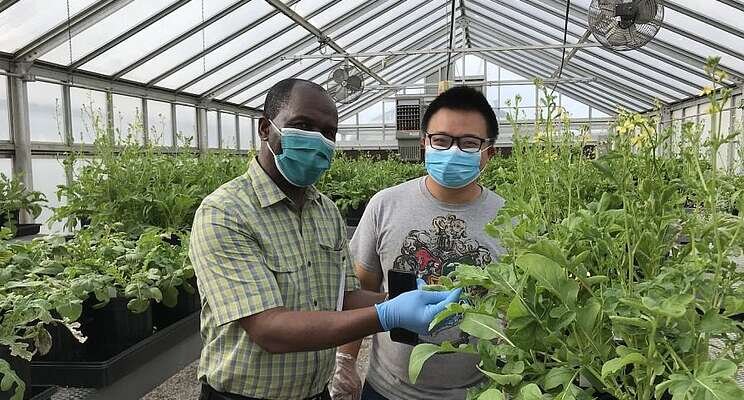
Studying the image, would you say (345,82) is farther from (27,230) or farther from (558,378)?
(558,378)

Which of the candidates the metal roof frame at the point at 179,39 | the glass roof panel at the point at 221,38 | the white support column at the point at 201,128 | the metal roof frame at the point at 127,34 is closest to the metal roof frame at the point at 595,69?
the glass roof panel at the point at 221,38

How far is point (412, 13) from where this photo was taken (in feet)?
33.7

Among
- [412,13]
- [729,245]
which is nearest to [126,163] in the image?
[729,245]

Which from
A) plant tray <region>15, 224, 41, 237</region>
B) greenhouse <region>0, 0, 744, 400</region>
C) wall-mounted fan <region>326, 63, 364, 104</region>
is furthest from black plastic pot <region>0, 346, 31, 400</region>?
wall-mounted fan <region>326, 63, 364, 104</region>

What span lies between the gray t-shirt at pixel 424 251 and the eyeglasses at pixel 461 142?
118 millimetres

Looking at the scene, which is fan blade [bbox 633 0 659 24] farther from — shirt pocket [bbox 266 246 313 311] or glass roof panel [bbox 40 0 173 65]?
glass roof panel [bbox 40 0 173 65]

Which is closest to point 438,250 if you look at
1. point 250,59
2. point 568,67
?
point 250,59

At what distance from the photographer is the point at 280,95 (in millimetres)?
1203

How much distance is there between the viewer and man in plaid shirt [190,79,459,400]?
1.03m

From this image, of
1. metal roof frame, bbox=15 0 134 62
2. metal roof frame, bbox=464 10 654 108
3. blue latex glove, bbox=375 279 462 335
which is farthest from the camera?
metal roof frame, bbox=464 10 654 108

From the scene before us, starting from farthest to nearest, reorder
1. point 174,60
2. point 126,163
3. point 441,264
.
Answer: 1. point 174,60
2. point 126,163
3. point 441,264

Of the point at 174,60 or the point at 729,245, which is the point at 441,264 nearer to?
the point at 729,245

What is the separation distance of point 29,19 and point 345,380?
5.42m

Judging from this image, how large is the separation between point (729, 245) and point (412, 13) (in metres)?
10.1
